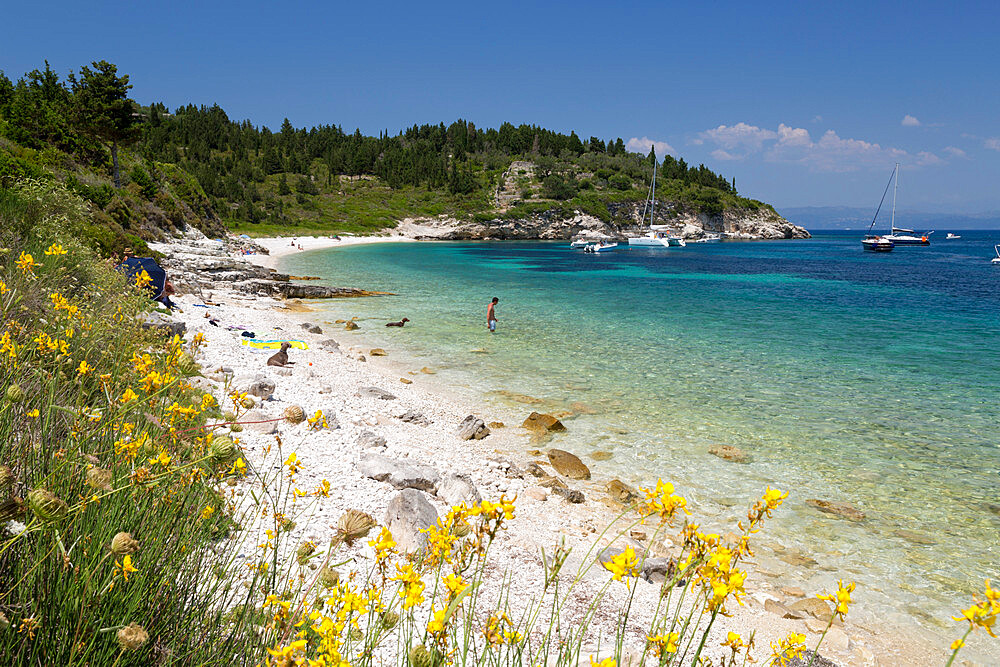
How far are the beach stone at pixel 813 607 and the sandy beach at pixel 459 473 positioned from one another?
0.09m

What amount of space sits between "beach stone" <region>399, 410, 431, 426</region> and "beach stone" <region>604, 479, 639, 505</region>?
3850 millimetres

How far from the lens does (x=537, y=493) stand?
7.88 metres

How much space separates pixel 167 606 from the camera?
257 cm

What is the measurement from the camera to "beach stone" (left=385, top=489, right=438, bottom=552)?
5293 mm

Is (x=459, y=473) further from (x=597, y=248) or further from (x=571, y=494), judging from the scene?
(x=597, y=248)

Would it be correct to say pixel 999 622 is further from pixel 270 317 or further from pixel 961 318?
pixel 961 318

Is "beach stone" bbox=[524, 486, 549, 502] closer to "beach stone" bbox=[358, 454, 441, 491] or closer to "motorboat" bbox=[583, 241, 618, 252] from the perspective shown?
"beach stone" bbox=[358, 454, 441, 491]

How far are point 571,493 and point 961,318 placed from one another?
30.0 metres

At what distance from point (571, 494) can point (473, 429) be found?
2861 mm

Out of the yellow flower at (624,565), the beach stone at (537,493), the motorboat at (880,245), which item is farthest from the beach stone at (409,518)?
the motorboat at (880,245)

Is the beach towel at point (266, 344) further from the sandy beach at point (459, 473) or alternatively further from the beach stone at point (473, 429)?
the beach stone at point (473, 429)

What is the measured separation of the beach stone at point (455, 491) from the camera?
676cm

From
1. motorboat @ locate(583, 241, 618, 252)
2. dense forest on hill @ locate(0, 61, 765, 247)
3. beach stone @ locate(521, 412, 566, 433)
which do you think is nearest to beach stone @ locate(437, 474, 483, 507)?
beach stone @ locate(521, 412, 566, 433)

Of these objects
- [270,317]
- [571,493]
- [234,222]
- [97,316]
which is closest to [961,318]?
[571,493]
